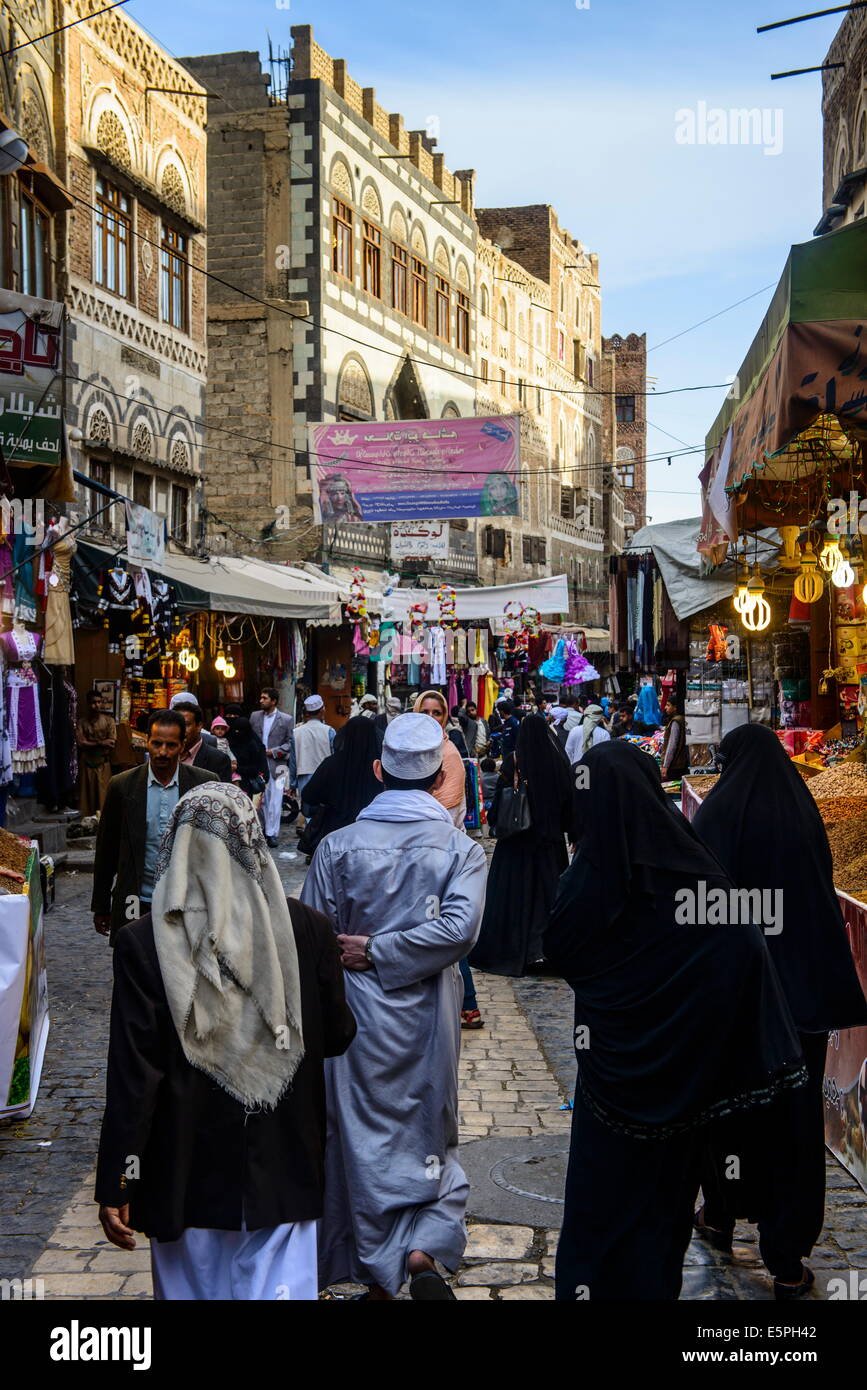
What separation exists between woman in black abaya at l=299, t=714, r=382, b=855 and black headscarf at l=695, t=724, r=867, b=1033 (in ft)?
11.1

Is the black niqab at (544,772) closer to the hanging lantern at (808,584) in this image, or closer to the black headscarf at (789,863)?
the hanging lantern at (808,584)

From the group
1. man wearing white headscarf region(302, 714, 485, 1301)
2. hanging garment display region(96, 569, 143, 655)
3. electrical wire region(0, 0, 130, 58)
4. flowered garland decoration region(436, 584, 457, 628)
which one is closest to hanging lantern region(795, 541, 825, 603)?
man wearing white headscarf region(302, 714, 485, 1301)

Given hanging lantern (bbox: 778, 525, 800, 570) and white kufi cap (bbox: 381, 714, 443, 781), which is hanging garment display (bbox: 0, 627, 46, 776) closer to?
hanging lantern (bbox: 778, 525, 800, 570)

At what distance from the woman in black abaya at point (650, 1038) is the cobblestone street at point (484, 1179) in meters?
0.73

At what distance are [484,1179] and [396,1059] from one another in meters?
1.57

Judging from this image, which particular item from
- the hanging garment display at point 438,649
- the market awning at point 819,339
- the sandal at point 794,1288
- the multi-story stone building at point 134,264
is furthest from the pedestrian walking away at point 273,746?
the sandal at point 794,1288

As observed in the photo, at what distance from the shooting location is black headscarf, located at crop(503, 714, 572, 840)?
28.9 feet

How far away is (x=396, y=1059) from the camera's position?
13.6ft

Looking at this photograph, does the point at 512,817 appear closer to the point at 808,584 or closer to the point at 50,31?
the point at 808,584

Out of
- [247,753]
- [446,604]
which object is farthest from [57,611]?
[446,604]
